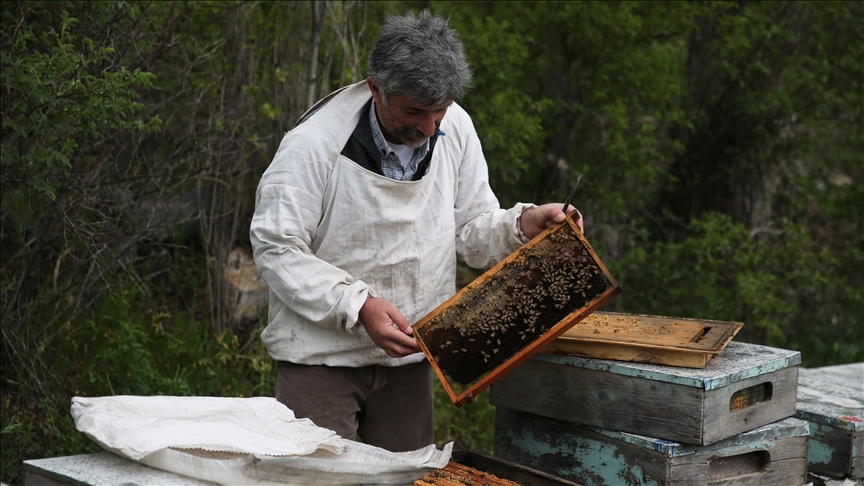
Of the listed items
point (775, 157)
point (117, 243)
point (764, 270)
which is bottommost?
point (764, 270)

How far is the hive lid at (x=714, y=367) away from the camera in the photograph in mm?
2359

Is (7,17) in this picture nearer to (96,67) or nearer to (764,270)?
(96,67)

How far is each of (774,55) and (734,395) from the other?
5290mm

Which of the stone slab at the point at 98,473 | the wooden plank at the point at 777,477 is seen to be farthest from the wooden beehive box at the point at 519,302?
the stone slab at the point at 98,473

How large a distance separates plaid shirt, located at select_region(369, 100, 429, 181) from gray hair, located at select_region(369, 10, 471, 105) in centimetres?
16

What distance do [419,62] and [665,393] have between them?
1218 mm

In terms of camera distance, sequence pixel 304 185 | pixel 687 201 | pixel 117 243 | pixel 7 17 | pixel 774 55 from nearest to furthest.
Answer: pixel 304 185 < pixel 7 17 < pixel 117 243 < pixel 774 55 < pixel 687 201

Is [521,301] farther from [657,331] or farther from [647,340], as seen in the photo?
[657,331]

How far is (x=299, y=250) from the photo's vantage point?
7.98 feet

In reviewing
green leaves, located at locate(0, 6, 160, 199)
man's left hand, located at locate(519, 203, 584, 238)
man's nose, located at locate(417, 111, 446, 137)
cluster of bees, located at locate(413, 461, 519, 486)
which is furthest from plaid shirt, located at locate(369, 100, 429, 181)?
green leaves, located at locate(0, 6, 160, 199)

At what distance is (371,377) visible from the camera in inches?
107

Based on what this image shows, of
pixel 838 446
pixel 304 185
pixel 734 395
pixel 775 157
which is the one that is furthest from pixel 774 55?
pixel 304 185

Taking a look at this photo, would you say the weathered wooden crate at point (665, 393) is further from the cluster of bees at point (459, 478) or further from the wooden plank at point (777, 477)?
the cluster of bees at point (459, 478)

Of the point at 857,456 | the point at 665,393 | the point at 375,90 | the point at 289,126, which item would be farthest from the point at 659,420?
the point at 289,126
